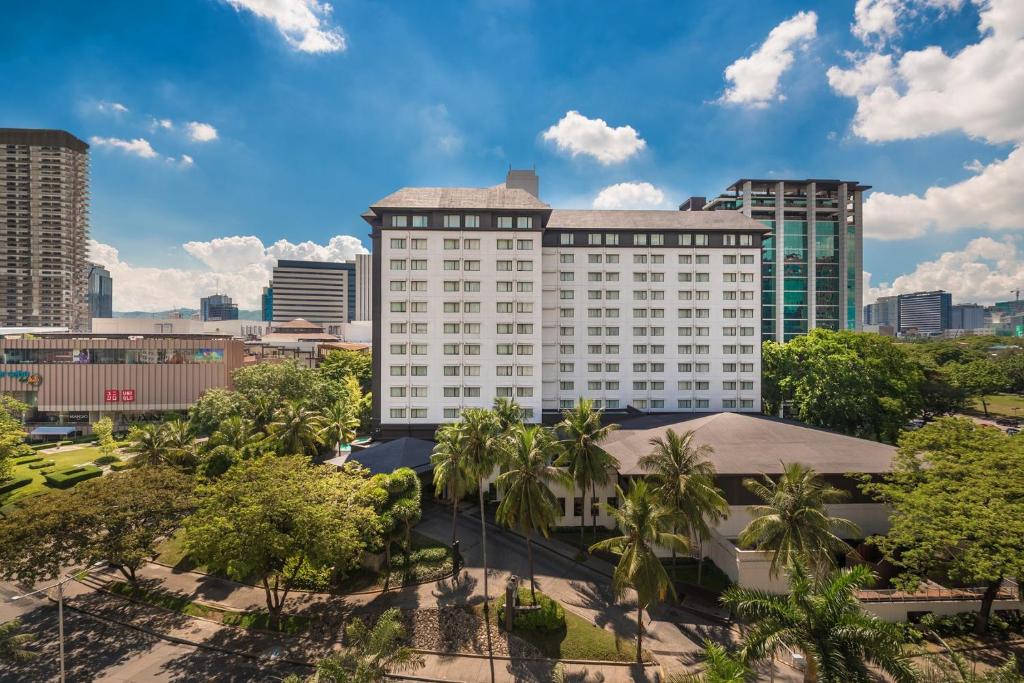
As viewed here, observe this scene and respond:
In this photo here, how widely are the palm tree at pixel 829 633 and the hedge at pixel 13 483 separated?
70.2 m

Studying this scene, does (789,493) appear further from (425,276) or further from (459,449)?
(425,276)

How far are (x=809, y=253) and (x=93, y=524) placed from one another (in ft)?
474

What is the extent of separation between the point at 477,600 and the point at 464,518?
12.3m

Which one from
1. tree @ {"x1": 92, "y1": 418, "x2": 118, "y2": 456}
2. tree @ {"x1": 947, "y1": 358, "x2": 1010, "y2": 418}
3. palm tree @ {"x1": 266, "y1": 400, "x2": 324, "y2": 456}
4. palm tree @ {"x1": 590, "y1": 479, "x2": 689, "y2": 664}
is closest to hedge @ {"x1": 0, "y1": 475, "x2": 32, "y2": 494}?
tree @ {"x1": 92, "y1": 418, "x2": 118, "y2": 456}

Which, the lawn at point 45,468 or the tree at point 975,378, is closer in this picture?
the lawn at point 45,468

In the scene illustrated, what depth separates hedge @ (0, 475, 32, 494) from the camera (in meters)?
45.6

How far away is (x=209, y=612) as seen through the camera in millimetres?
28625

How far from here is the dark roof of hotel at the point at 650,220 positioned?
213ft

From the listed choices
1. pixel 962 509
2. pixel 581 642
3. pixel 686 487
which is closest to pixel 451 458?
pixel 581 642

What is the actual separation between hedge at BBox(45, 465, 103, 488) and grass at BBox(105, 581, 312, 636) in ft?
83.9

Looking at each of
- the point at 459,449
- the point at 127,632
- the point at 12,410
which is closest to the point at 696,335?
the point at 459,449

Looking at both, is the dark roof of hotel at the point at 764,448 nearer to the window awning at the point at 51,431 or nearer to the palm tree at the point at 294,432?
the palm tree at the point at 294,432

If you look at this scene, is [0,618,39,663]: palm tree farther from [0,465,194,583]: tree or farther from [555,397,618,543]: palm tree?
[555,397,618,543]: palm tree

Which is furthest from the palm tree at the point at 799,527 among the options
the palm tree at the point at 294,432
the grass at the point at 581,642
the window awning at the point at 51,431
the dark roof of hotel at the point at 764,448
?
the window awning at the point at 51,431
